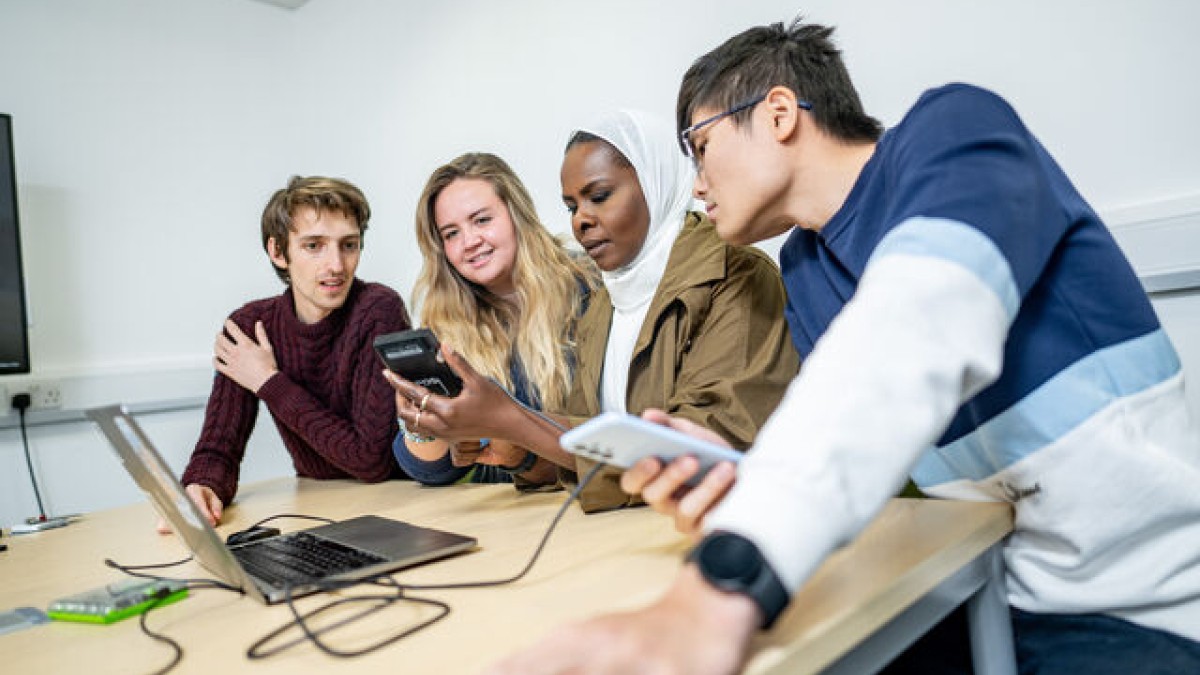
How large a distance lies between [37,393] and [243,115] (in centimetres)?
144

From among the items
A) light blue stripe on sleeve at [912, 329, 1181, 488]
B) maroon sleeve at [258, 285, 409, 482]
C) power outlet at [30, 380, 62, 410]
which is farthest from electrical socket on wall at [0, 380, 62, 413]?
light blue stripe on sleeve at [912, 329, 1181, 488]

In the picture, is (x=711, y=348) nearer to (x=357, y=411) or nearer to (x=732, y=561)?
(x=732, y=561)

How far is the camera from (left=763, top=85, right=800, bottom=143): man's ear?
43.9 inches

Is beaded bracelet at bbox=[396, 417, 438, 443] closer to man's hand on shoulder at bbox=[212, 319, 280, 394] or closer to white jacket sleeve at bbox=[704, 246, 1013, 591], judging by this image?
man's hand on shoulder at bbox=[212, 319, 280, 394]

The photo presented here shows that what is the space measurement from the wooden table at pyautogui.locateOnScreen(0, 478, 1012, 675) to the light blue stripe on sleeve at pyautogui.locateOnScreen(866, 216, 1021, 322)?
10.3 inches

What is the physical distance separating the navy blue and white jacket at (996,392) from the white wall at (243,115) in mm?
1003

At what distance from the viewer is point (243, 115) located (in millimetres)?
3473

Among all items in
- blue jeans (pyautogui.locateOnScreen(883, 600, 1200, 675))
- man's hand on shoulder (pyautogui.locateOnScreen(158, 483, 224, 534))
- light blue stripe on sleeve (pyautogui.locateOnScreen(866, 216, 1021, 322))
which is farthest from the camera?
man's hand on shoulder (pyautogui.locateOnScreen(158, 483, 224, 534))

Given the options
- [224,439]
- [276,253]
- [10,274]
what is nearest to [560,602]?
[224,439]

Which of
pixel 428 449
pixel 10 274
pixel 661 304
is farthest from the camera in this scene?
pixel 10 274

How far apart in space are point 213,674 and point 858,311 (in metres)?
0.59

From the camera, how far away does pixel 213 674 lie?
25.3 inches

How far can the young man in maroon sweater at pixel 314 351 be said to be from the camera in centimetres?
182

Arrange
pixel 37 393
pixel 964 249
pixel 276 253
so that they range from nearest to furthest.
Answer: pixel 964 249 → pixel 276 253 → pixel 37 393
